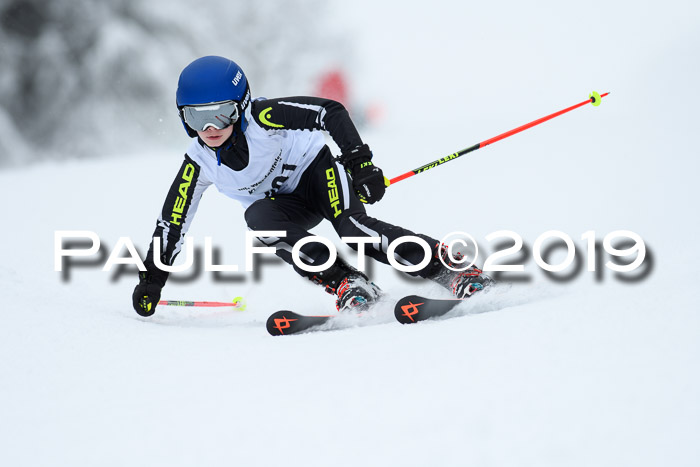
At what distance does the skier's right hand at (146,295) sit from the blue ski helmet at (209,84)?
772 millimetres

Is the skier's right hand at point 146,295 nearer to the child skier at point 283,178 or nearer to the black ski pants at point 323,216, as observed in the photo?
the child skier at point 283,178

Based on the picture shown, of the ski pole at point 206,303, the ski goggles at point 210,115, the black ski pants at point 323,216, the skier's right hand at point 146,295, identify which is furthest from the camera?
the ski pole at point 206,303

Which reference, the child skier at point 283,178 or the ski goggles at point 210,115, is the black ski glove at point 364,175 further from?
the ski goggles at point 210,115

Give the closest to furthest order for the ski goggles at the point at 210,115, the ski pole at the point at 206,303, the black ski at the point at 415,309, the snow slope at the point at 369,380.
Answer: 1. the snow slope at the point at 369,380
2. the black ski at the point at 415,309
3. the ski goggles at the point at 210,115
4. the ski pole at the point at 206,303

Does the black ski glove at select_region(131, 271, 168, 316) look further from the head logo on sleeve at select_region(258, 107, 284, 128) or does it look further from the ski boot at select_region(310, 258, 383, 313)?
the head logo on sleeve at select_region(258, 107, 284, 128)

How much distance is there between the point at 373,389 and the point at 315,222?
1.61 m

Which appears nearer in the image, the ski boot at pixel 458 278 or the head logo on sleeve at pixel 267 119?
the ski boot at pixel 458 278

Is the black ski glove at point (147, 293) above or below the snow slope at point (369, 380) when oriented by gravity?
above

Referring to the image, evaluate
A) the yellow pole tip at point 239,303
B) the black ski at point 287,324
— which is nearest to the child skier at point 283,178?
the black ski at point 287,324

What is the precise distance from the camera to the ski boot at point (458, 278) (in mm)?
2336

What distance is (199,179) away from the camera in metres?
2.77

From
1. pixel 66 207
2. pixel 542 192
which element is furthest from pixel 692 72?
pixel 66 207

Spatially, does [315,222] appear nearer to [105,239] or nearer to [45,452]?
[45,452]

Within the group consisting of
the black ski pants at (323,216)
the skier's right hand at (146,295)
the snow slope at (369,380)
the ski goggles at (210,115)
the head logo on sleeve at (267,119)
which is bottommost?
the snow slope at (369,380)
